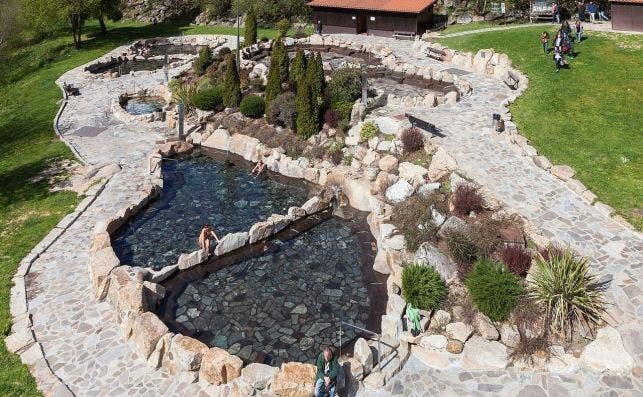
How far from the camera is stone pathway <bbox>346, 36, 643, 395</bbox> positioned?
1711 cm

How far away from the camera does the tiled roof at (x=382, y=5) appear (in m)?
55.9

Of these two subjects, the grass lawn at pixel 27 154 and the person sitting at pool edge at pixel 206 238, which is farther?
the person sitting at pool edge at pixel 206 238

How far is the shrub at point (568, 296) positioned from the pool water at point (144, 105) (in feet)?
115

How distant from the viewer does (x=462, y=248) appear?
19.9m

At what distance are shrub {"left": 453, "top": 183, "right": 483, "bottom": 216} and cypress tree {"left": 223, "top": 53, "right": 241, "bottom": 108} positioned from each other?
21.5 m

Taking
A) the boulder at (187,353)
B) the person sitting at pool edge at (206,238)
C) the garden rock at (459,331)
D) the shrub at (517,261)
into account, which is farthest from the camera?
the person sitting at pool edge at (206,238)

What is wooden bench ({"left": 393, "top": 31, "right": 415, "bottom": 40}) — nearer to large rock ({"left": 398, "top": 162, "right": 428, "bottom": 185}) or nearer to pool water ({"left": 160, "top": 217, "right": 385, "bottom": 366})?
large rock ({"left": 398, "top": 162, "right": 428, "bottom": 185})

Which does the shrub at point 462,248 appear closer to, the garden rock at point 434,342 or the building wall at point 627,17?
the garden rock at point 434,342

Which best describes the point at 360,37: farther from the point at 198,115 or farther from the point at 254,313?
the point at 254,313

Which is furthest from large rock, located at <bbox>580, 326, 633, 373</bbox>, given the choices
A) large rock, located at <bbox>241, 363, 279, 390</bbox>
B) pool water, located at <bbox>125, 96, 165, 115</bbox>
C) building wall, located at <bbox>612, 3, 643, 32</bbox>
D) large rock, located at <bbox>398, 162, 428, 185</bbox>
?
pool water, located at <bbox>125, 96, 165, 115</bbox>

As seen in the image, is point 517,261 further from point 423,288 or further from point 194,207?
point 194,207

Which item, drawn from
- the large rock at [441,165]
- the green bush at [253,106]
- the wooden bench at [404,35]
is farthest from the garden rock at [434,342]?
the wooden bench at [404,35]

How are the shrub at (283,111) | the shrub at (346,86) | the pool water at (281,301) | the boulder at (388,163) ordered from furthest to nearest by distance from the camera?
the shrub at (346,86) → the shrub at (283,111) → the boulder at (388,163) → the pool water at (281,301)

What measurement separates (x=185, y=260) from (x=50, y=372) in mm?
6984
